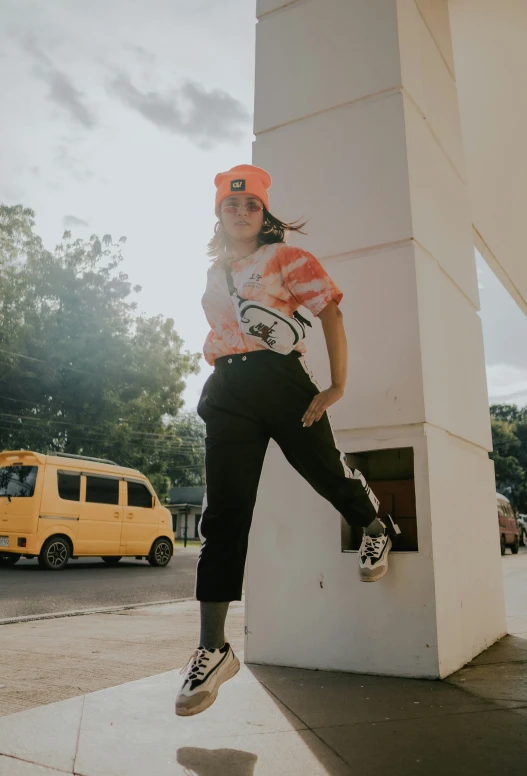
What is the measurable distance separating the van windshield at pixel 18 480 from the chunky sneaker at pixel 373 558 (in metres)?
10.1

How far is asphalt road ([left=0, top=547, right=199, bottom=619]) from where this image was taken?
6723mm

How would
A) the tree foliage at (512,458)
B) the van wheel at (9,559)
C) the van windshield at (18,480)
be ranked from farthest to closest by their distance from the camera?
the tree foliage at (512,458), the van wheel at (9,559), the van windshield at (18,480)

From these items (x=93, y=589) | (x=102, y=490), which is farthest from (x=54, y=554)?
(x=93, y=589)

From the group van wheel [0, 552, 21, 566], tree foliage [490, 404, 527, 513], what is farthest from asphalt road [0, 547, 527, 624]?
tree foliage [490, 404, 527, 513]

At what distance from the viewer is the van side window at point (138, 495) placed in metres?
13.4

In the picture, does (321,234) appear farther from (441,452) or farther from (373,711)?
(373,711)

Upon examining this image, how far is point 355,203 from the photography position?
10.0 feet

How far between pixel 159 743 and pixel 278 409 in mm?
1082

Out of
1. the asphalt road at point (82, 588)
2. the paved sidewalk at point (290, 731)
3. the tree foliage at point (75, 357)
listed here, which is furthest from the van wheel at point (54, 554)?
the tree foliage at point (75, 357)

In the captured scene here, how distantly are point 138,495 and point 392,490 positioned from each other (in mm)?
11425

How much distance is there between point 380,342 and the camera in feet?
9.32

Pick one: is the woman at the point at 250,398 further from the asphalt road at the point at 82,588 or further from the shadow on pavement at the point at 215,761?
the asphalt road at the point at 82,588

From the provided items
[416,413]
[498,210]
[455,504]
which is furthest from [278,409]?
[498,210]

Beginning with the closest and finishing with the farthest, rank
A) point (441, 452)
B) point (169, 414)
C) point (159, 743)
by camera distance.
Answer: point (159, 743) → point (441, 452) → point (169, 414)
